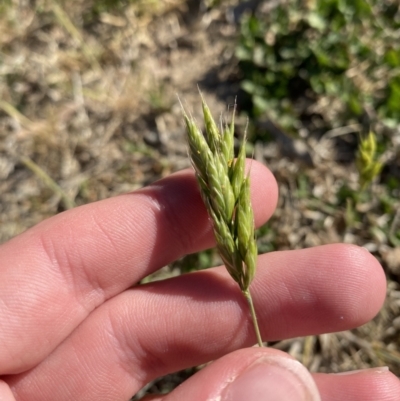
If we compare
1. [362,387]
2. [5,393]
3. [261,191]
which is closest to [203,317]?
[261,191]

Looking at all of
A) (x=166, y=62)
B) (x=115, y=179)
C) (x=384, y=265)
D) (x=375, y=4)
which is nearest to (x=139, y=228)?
(x=115, y=179)

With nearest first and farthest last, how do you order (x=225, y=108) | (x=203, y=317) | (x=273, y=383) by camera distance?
(x=273, y=383)
(x=203, y=317)
(x=225, y=108)

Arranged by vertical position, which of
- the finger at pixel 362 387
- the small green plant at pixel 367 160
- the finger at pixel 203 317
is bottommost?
the finger at pixel 362 387

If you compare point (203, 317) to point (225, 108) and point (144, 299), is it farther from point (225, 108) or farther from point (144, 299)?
point (225, 108)

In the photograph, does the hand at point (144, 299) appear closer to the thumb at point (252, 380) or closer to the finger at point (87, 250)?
the finger at point (87, 250)

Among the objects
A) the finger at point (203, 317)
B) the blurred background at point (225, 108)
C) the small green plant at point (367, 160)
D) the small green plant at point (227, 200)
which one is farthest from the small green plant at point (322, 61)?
the small green plant at point (227, 200)
